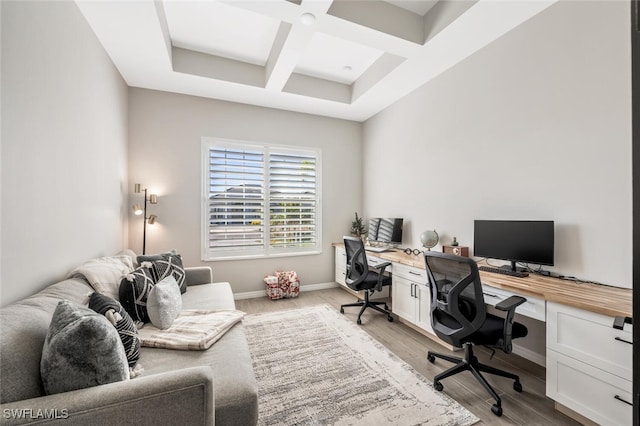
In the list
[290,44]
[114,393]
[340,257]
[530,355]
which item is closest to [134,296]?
[114,393]

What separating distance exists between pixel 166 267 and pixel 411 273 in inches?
94.5

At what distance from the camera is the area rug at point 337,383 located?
5.61 feet

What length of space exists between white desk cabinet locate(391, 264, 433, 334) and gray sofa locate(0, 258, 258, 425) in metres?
1.89

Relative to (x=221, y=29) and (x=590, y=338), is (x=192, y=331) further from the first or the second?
(x=221, y=29)

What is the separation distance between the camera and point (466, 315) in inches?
74.4

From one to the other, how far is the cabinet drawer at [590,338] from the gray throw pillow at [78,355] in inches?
92.3

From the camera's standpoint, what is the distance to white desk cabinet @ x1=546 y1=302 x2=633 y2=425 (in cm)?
142

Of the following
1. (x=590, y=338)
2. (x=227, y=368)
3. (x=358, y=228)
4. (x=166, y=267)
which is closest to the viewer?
(x=227, y=368)

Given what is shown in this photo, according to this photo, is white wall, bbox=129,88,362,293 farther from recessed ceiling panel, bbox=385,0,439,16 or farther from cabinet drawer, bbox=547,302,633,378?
cabinet drawer, bbox=547,302,633,378

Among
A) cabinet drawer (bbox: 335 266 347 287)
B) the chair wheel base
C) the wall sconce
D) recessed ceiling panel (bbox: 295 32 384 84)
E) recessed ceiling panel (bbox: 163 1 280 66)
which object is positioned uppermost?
recessed ceiling panel (bbox: 295 32 384 84)

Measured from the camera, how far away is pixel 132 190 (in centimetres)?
353

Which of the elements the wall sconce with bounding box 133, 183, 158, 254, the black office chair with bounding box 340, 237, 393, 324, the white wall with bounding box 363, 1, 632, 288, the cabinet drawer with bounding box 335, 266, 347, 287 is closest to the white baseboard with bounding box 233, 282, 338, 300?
the cabinet drawer with bounding box 335, 266, 347, 287

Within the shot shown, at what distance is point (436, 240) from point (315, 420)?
7.29 ft

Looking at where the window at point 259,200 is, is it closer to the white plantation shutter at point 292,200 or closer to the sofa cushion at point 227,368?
the white plantation shutter at point 292,200
